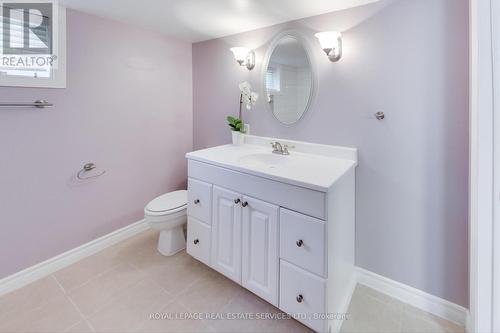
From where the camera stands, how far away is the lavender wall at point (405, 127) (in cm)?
137

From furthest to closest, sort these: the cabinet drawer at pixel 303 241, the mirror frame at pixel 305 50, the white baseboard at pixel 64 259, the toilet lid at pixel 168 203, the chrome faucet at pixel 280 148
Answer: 1. the toilet lid at pixel 168 203
2. the chrome faucet at pixel 280 148
3. the mirror frame at pixel 305 50
4. the white baseboard at pixel 64 259
5. the cabinet drawer at pixel 303 241

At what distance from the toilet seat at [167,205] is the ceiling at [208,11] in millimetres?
1485

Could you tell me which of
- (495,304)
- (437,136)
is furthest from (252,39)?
(495,304)

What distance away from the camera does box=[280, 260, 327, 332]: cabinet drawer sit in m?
1.27

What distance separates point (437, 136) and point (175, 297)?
1914 mm

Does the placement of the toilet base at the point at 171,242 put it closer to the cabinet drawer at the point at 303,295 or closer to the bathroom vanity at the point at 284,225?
the bathroom vanity at the point at 284,225

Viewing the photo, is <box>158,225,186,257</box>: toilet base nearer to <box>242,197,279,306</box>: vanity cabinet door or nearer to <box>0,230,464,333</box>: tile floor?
<box>0,230,464,333</box>: tile floor

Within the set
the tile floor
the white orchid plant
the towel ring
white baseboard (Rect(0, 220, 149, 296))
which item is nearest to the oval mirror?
the white orchid plant

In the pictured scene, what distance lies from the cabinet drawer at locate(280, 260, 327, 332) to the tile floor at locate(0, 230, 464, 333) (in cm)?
16

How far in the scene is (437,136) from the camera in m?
1.42


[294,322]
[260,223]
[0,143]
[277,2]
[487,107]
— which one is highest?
[277,2]

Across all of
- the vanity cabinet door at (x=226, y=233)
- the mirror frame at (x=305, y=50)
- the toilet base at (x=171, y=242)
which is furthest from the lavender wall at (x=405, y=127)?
the toilet base at (x=171, y=242)

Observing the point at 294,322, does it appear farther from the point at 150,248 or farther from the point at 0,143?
the point at 0,143

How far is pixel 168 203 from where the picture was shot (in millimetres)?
2119
